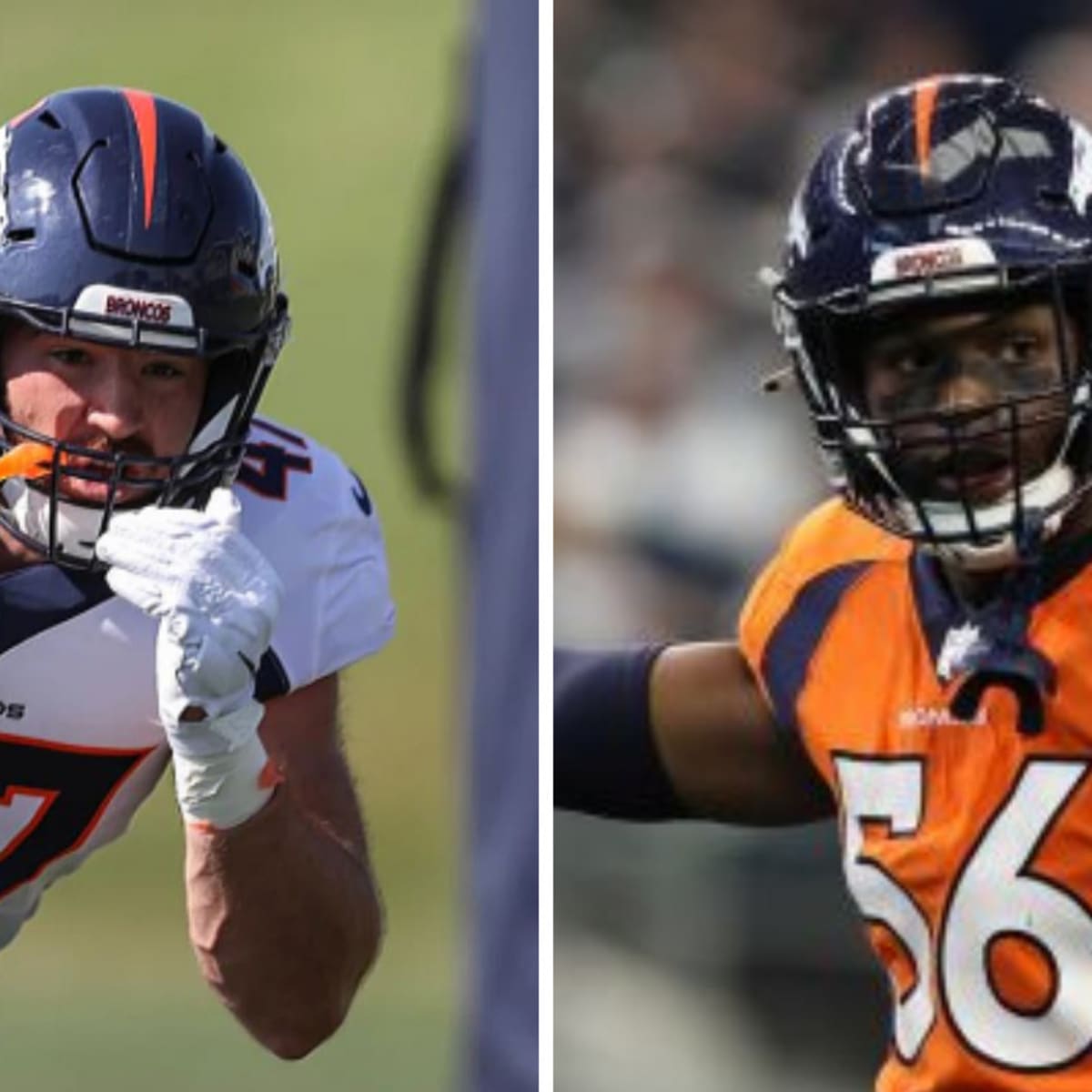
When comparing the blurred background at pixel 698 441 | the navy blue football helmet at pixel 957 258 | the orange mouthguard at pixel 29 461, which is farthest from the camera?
the blurred background at pixel 698 441

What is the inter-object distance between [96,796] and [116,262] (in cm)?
38

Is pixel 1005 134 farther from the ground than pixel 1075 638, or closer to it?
farther from the ground

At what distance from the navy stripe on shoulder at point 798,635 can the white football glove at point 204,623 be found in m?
0.33

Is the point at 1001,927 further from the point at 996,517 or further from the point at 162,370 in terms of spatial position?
the point at 162,370

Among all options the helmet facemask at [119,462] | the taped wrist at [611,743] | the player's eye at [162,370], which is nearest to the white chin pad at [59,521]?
the helmet facemask at [119,462]

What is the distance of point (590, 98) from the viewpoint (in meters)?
3.04

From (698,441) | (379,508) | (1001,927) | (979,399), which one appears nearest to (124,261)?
(979,399)

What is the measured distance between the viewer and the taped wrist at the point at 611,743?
193cm

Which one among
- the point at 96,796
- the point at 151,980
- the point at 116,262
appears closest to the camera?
the point at 116,262

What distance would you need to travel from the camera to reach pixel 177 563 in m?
1.71

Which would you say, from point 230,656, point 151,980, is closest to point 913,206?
point 230,656

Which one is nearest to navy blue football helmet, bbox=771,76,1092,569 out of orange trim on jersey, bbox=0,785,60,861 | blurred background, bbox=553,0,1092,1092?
orange trim on jersey, bbox=0,785,60,861

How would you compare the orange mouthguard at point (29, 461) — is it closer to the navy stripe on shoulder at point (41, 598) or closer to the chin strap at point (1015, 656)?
the navy stripe on shoulder at point (41, 598)

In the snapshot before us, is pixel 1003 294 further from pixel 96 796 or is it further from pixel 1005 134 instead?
pixel 96 796
